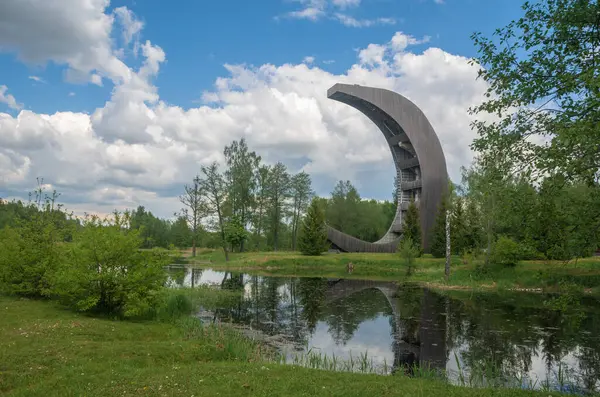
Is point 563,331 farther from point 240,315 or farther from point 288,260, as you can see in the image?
point 288,260

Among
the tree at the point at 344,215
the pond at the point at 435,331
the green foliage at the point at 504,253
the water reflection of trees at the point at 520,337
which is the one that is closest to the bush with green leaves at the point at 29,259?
the pond at the point at 435,331

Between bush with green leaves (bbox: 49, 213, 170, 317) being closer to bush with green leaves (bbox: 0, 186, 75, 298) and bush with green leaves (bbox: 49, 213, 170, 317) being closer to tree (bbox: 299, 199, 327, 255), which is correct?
bush with green leaves (bbox: 0, 186, 75, 298)

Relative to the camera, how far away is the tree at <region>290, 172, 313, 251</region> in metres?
50.9

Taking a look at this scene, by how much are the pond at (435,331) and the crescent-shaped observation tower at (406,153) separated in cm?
1527

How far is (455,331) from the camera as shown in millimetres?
13812

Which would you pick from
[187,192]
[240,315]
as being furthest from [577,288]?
[187,192]

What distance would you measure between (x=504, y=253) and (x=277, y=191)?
1111 inches

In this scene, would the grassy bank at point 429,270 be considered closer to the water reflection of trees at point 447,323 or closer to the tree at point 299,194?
the water reflection of trees at point 447,323

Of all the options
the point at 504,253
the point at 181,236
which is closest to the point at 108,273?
the point at 504,253

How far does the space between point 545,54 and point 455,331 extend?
379 inches

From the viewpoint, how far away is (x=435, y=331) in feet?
45.3

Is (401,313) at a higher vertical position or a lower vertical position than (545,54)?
lower

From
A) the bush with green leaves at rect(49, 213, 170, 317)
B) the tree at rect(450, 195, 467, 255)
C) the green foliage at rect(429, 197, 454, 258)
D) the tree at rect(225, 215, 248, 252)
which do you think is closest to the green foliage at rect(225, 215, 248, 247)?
the tree at rect(225, 215, 248, 252)

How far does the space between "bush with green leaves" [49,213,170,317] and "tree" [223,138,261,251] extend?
3360 centimetres
